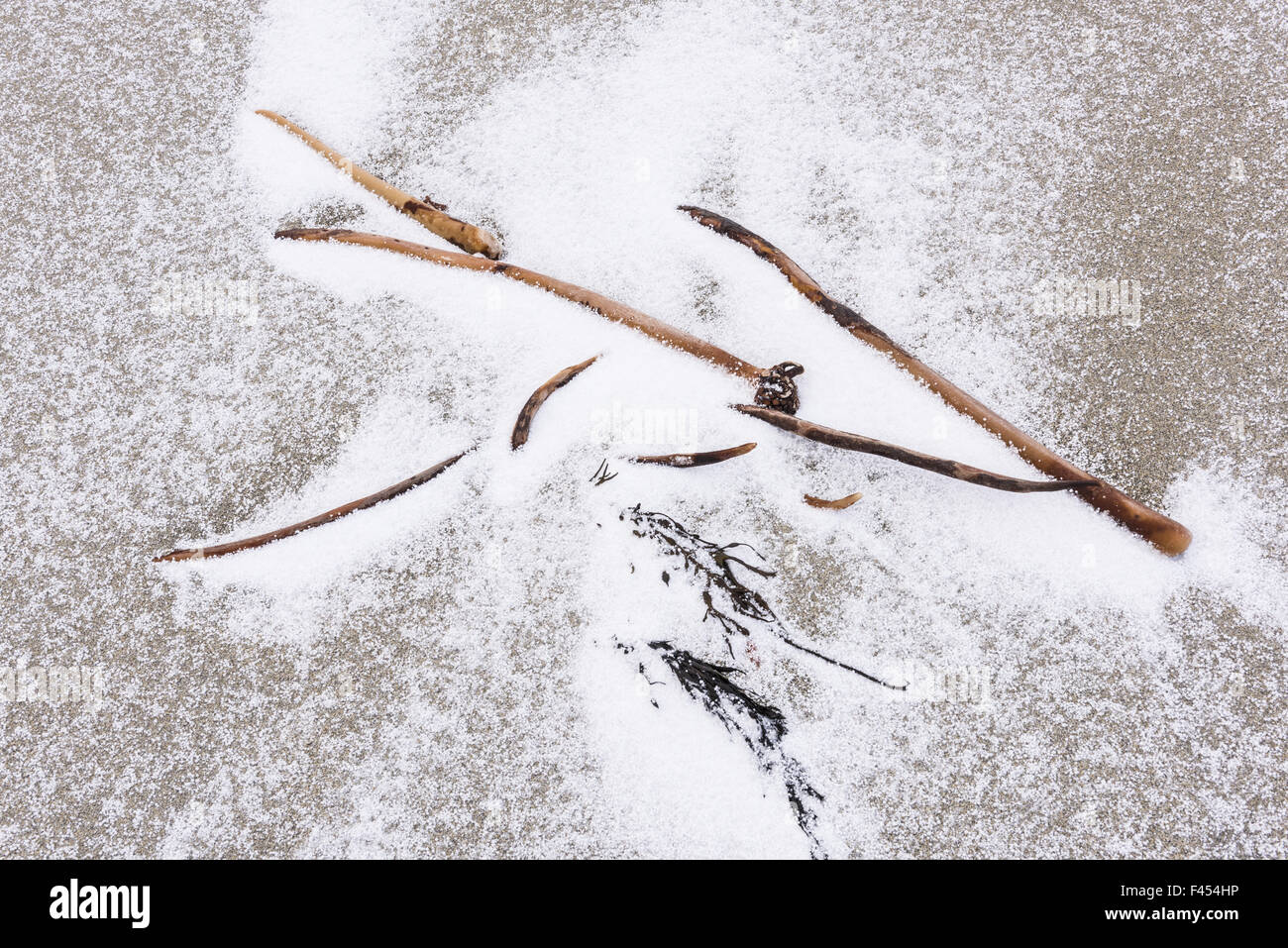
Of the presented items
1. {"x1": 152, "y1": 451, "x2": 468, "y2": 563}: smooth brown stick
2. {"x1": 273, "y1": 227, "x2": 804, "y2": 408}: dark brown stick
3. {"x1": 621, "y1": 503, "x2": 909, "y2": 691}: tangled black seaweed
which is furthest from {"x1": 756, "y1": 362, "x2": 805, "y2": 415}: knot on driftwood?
{"x1": 152, "y1": 451, "x2": 468, "y2": 563}: smooth brown stick

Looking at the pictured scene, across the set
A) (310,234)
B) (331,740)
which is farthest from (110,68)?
(331,740)

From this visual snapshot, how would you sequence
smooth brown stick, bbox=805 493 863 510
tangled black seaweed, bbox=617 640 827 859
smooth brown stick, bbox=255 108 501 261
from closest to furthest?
tangled black seaweed, bbox=617 640 827 859
smooth brown stick, bbox=805 493 863 510
smooth brown stick, bbox=255 108 501 261

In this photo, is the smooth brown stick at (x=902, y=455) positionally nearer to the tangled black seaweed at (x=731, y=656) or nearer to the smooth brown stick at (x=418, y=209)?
the tangled black seaweed at (x=731, y=656)

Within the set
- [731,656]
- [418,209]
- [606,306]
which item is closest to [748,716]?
[731,656]

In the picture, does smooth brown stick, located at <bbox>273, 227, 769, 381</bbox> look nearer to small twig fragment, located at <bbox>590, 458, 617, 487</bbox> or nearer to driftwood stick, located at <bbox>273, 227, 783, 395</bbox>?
driftwood stick, located at <bbox>273, 227, 783, 395</bbox>

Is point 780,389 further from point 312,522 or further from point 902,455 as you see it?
point 312,522

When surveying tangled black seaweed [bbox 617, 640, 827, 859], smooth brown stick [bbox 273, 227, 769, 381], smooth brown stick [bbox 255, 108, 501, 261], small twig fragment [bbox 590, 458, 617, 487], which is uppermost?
smooth brown stick [bbox 255, 108, 501, 261]
